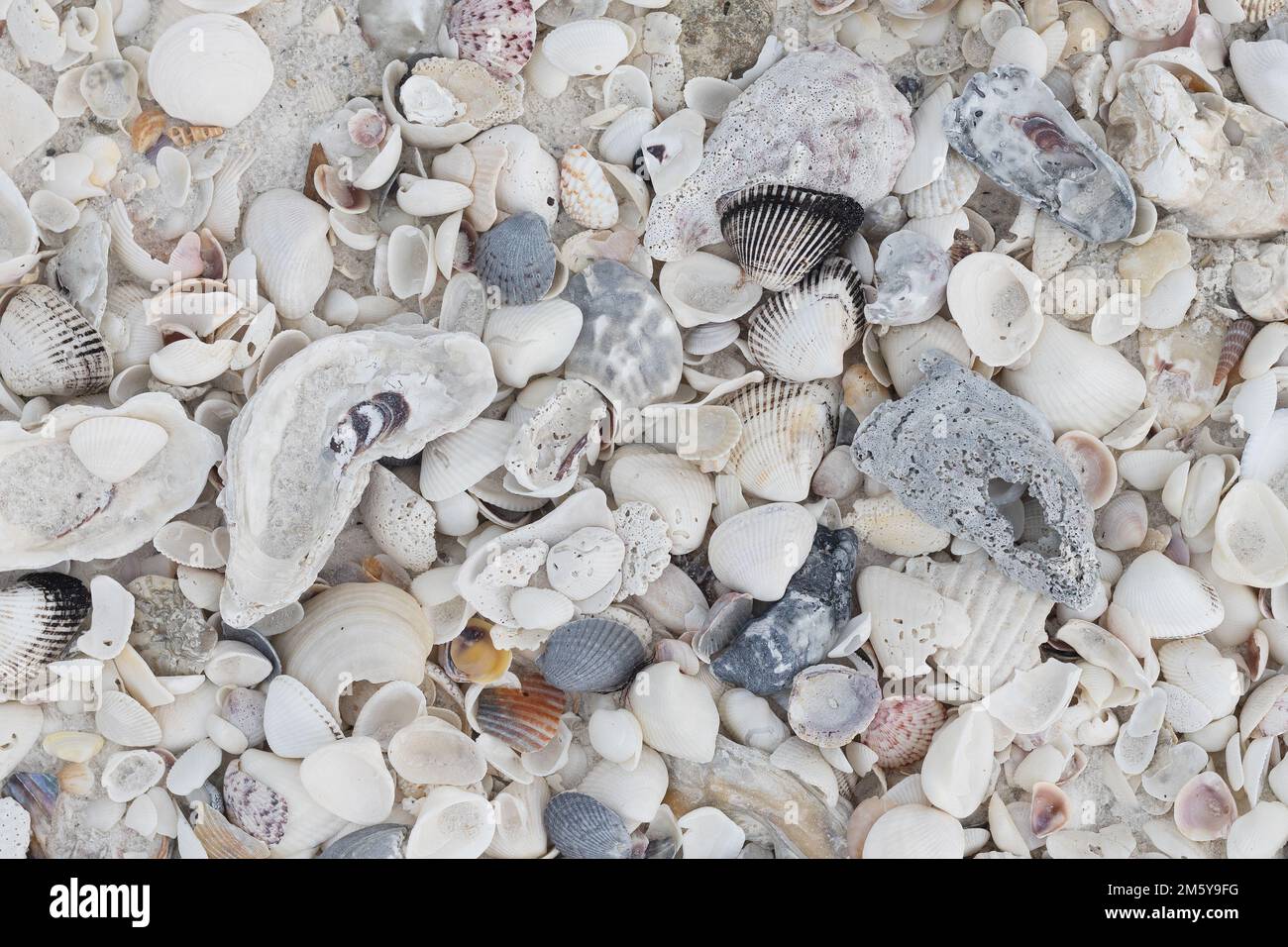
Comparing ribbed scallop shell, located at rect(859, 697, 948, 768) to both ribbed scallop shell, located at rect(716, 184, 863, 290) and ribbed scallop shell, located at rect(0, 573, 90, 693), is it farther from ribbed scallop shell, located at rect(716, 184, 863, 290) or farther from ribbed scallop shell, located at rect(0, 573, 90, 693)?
ribbed scallop shell, located at rect(0, 573, 90, 693)

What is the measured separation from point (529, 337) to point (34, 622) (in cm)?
125

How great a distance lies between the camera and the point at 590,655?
8.14 ft

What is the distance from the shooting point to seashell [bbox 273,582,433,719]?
7.97 feet

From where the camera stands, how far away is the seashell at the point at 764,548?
254cm

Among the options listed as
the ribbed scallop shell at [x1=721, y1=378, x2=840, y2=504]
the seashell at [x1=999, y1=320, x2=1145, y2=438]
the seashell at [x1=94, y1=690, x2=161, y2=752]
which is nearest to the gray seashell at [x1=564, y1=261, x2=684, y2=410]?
the ribbed scallop shell at [x1=721, y1=378, x2=840, y2=504]

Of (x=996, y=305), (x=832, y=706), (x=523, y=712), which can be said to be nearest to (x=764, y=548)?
(x=832, y=706)

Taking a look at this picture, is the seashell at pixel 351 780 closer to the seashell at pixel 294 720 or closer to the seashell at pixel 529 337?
the seashell at pixel 294 720

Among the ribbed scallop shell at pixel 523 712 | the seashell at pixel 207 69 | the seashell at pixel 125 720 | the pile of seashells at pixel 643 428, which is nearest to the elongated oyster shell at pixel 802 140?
the pile of seashells at pixel 643 428

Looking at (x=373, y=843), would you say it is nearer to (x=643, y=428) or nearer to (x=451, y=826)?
(x=451, y=826)

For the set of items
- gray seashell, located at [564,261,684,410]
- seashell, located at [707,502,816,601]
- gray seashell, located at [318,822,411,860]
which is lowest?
gray seashell, located at [318,822,411,860]

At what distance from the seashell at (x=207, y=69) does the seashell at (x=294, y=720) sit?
1.30 metres

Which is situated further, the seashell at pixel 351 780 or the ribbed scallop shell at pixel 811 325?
the ribbed scallop shell at pixel 811 325

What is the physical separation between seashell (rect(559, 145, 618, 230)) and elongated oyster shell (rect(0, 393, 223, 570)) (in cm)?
100

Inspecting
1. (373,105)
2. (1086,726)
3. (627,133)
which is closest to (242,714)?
(373,105)
